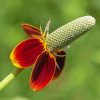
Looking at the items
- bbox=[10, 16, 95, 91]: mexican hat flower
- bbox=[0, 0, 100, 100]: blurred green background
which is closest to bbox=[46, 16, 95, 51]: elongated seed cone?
bbox=[10, 16, 95, 91]: mexican hat flower

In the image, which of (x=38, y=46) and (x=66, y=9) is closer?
(x=38, y=46)

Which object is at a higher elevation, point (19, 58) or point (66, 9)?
point (19, 58)

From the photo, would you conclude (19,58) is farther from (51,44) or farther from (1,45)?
(1,45)

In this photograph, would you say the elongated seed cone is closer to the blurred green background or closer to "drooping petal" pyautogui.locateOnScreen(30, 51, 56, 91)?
"drooping petal" pyautogui.locateOnScreen(30, 51, 56, 91)

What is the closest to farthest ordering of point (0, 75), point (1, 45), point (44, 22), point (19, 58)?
1. point (19, 58)
2. point (0, 75)
3. point (1, 45)
4. point (44, 22)

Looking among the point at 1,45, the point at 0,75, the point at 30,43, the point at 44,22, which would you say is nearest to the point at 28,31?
the point at 30,43

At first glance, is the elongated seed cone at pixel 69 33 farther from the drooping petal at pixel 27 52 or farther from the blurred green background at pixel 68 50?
the blurred green background at pixel 68 50

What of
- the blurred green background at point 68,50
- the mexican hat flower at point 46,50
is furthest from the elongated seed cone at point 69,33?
the blurred green background at point 68,50
